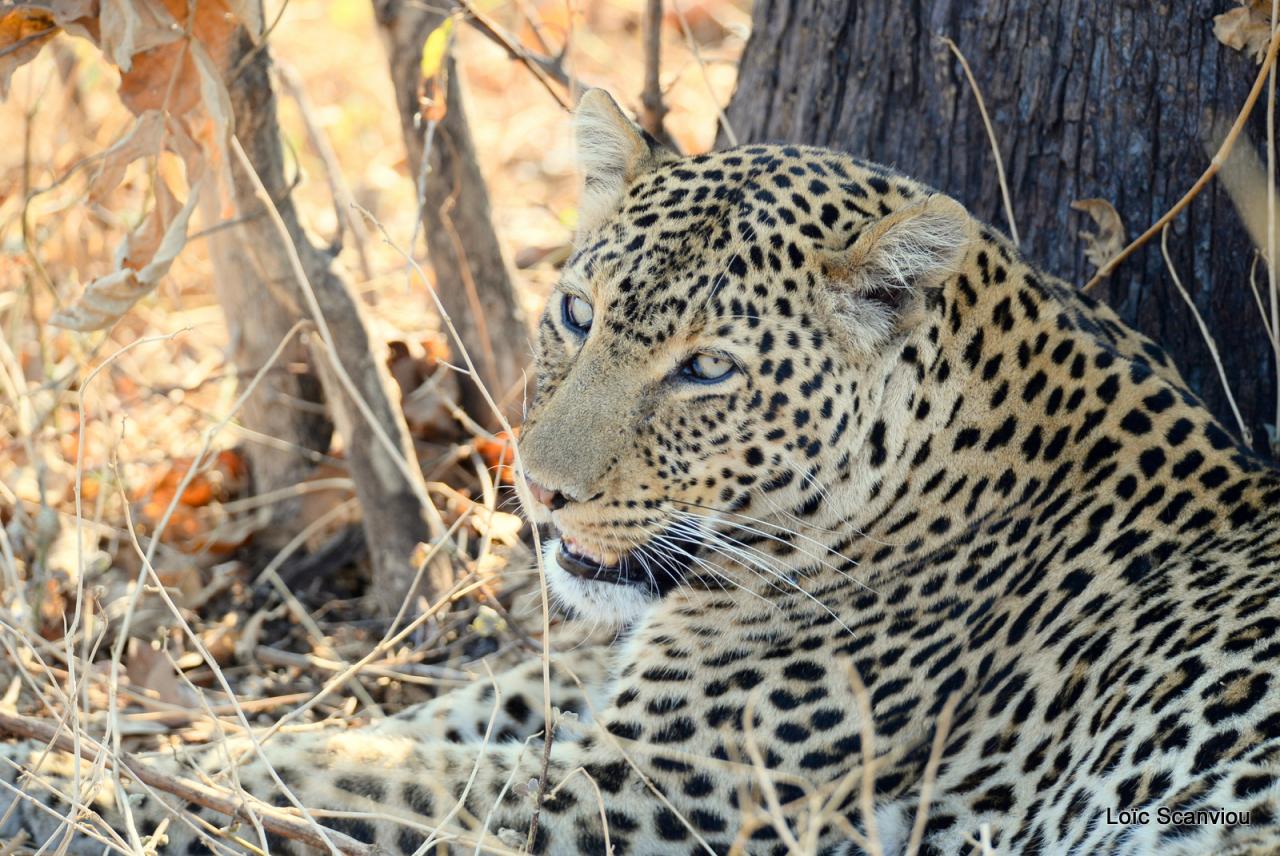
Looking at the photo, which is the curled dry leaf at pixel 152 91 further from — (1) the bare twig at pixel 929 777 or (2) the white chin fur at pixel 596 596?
(1) the bare twig at pixel 929 777

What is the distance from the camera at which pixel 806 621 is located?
405 cm

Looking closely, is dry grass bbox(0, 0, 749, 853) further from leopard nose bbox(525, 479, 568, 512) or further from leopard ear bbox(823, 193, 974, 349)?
leopard ear bbox(823, 193, 974, 349)

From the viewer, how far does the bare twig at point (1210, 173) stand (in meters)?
4.52

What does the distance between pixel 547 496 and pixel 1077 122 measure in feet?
8.26

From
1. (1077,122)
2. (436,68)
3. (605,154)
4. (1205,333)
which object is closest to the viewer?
(605,154)

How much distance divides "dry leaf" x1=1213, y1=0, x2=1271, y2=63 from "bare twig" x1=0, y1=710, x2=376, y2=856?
146 inches

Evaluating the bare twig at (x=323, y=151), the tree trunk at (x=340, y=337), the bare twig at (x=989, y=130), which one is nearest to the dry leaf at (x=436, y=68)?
the bare twig at (x=323, y=151)

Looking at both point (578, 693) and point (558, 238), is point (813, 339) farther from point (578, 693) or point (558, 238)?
point (558, 238)

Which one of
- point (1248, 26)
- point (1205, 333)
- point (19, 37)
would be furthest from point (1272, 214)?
point (19, 37)

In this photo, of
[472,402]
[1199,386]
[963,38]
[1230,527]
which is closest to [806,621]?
[1230,527]

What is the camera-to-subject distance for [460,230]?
20.2 ft

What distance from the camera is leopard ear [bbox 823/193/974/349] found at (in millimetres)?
3648

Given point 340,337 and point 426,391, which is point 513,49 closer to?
point 340,337

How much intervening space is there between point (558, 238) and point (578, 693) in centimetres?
462
